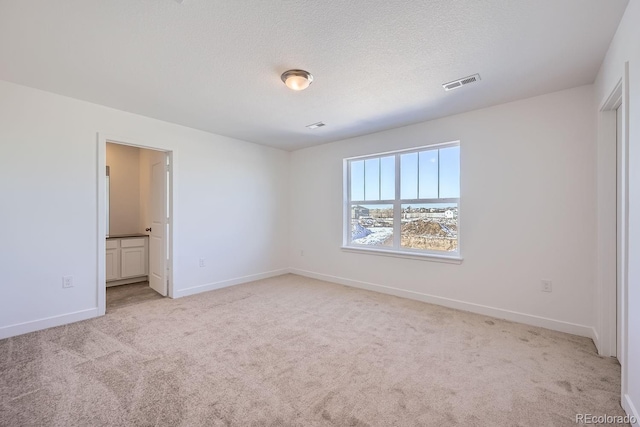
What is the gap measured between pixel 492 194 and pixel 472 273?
3.23 ft

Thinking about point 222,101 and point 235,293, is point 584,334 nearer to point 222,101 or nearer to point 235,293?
point 235,293

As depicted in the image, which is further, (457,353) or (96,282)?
(96,282)

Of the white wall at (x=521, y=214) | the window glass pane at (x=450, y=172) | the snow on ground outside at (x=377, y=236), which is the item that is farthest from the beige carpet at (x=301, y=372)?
the window glass pane at (x=450, y=172)

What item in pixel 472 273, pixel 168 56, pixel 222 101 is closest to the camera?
pixel 168 56

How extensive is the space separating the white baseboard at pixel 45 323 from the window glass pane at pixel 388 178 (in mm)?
4063

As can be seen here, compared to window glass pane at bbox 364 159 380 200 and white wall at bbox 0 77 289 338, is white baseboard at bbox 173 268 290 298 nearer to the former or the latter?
white wall at bbox 0 77 289 338

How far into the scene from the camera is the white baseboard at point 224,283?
3961mm

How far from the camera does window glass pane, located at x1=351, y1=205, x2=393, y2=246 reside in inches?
169

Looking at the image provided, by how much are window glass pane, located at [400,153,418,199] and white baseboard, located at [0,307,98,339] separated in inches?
167

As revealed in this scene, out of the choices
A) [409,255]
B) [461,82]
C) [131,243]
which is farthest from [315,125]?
[131,243]

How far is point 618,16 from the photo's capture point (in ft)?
5.75

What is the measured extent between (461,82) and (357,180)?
2300 mm

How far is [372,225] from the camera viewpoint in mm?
4488

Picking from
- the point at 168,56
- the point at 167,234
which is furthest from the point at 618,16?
the point at 167,234
